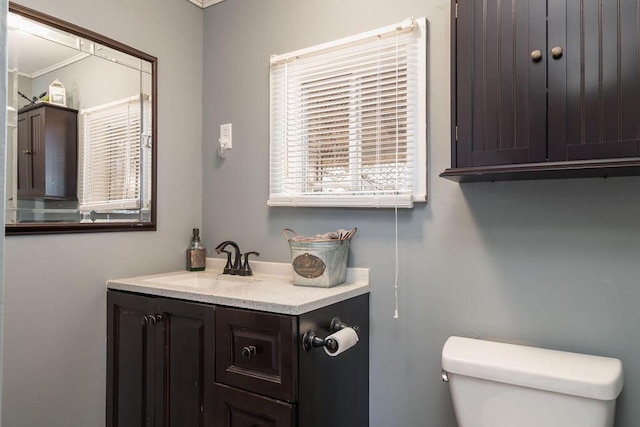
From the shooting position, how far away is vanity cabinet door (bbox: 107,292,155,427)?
1.69m

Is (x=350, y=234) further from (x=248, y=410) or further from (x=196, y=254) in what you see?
(x=196, y=254)

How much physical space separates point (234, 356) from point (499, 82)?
4.21 feet

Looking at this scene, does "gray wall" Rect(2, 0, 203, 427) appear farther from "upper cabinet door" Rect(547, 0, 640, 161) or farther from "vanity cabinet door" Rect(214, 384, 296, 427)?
"upper cabinet door" Rect(547, 0, 640, 161)

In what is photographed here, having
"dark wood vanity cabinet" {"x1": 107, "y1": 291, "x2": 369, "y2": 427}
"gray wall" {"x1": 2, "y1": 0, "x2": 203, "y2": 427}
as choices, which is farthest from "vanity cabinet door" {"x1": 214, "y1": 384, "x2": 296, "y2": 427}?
"gray wall" {"x1": 2, "y1": 0, "x2": 203, "y2": 427}

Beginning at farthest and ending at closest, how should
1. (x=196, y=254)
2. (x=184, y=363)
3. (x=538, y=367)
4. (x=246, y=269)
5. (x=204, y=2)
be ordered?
(x=204, y=2) → (x=196, y=254) → (x=246, y=269) → (x=184, y=363) → (x=538, y=367)

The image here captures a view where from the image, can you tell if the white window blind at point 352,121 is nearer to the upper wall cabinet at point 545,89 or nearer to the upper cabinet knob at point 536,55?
the upper wall cabinet at point 545,89

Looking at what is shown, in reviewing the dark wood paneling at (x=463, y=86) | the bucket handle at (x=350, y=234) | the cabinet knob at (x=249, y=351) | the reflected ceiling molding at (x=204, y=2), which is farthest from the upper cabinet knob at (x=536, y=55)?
the reflected ceiling molding at (x=204, y=2)

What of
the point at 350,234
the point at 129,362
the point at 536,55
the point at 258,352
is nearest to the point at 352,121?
the point at 350,234

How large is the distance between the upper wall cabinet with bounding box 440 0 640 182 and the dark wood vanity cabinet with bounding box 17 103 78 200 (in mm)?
1541

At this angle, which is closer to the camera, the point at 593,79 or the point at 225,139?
the point at 593,79

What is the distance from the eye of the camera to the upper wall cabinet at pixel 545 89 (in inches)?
44.0

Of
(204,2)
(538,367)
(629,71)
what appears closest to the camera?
(629,71)

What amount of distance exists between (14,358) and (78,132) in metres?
0.94

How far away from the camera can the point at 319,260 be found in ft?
5.40
